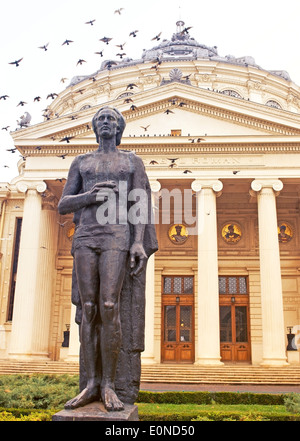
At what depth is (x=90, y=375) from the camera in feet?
17.0

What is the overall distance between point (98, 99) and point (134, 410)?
42.2m

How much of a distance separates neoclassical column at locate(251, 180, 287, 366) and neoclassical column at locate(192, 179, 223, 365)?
2255 mm

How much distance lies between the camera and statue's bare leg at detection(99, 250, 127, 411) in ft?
16.8

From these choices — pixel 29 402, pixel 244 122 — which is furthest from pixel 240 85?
pixel 29 402

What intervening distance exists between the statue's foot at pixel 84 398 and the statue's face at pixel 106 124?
2.86 metres

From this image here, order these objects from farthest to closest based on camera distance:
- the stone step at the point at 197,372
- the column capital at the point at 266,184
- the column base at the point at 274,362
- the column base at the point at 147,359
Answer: the column capital at the point at 266,184 < the column base at the point at 147,359 < the column base at the point at 274,362 < the stone step at the point at 197,372

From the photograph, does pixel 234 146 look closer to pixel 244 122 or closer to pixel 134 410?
pixel 244 122

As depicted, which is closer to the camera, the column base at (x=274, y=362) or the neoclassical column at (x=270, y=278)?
the column base at (x=274, y=362)

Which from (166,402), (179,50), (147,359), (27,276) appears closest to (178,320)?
(147,359)

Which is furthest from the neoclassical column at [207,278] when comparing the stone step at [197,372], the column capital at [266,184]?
the column capital at [266,184]

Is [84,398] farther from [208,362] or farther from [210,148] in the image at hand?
[210,148]

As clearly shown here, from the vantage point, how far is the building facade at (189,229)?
25.0 meters

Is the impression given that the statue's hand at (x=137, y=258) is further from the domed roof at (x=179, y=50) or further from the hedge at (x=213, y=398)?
the domed roof at (x=179, y=50)

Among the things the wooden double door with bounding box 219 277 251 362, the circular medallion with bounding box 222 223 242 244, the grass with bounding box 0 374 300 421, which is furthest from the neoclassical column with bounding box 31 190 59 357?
the grass with bounding box 0 374 300 421
